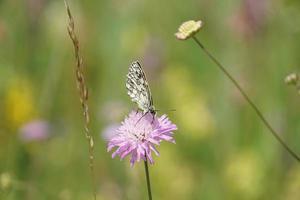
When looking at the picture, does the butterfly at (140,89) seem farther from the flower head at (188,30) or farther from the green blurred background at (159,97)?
the green blurred background at (159,97)

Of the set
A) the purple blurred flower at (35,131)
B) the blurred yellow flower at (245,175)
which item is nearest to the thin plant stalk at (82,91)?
the purple blurred flower at (35,131)

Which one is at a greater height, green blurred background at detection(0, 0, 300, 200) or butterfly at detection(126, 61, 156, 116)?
green blurred background at detection(0, 0, 300, 200)

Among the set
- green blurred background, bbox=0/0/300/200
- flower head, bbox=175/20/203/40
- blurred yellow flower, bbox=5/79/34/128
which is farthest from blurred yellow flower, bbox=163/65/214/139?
flower head, bbox=175/20/203/40

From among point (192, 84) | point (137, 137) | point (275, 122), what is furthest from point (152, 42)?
point (137, 137)

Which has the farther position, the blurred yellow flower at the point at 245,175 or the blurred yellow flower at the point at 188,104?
the blurred yellow flower at the point at 188,104

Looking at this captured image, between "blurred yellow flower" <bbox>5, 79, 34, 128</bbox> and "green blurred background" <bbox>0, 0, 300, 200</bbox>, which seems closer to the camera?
"green blurred background" <bbox>0, 0, 300, 200</bbox>

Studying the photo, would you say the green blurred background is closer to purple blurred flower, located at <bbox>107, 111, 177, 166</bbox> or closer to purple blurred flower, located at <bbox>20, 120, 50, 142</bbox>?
purple blurred flower, located at <bbox>20, 120, 50, 142</bbox>

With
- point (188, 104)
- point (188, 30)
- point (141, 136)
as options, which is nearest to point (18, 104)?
point (188, 104)

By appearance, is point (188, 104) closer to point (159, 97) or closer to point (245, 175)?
point (159, 97)
